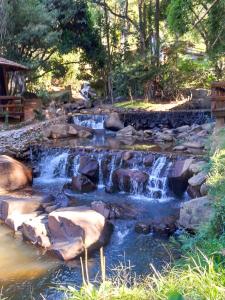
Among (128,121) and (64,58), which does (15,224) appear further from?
(64,58)

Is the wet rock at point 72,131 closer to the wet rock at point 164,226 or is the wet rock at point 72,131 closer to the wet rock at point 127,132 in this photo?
the wet rock at point 127,132

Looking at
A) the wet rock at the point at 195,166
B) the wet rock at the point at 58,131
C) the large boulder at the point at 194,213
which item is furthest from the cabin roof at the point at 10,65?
the large boulder at the point at 194,213

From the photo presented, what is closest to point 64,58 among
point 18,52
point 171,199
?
point 18,52

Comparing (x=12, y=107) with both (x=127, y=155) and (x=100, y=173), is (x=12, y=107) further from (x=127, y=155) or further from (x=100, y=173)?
(x=127, y=155)

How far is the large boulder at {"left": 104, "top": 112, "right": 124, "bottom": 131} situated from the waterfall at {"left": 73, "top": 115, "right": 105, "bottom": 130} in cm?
43

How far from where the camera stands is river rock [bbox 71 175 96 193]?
9.95 m

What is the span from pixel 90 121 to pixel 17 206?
28.2ft

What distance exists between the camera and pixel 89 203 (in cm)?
895

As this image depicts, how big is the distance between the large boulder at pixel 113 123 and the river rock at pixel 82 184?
225 inches

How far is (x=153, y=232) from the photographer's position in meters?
7.24

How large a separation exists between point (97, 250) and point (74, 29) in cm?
1706

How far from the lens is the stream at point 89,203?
5.75 m

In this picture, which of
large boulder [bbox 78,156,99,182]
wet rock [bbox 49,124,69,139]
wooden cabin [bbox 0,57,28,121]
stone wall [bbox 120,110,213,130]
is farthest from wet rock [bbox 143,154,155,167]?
wooden cabin [bbox 0,57,28,121]

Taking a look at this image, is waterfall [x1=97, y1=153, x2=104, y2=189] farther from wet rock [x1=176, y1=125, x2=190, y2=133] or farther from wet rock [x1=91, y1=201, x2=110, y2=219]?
wet rock [x1=176, y1=125, x2=190, y2=133]
